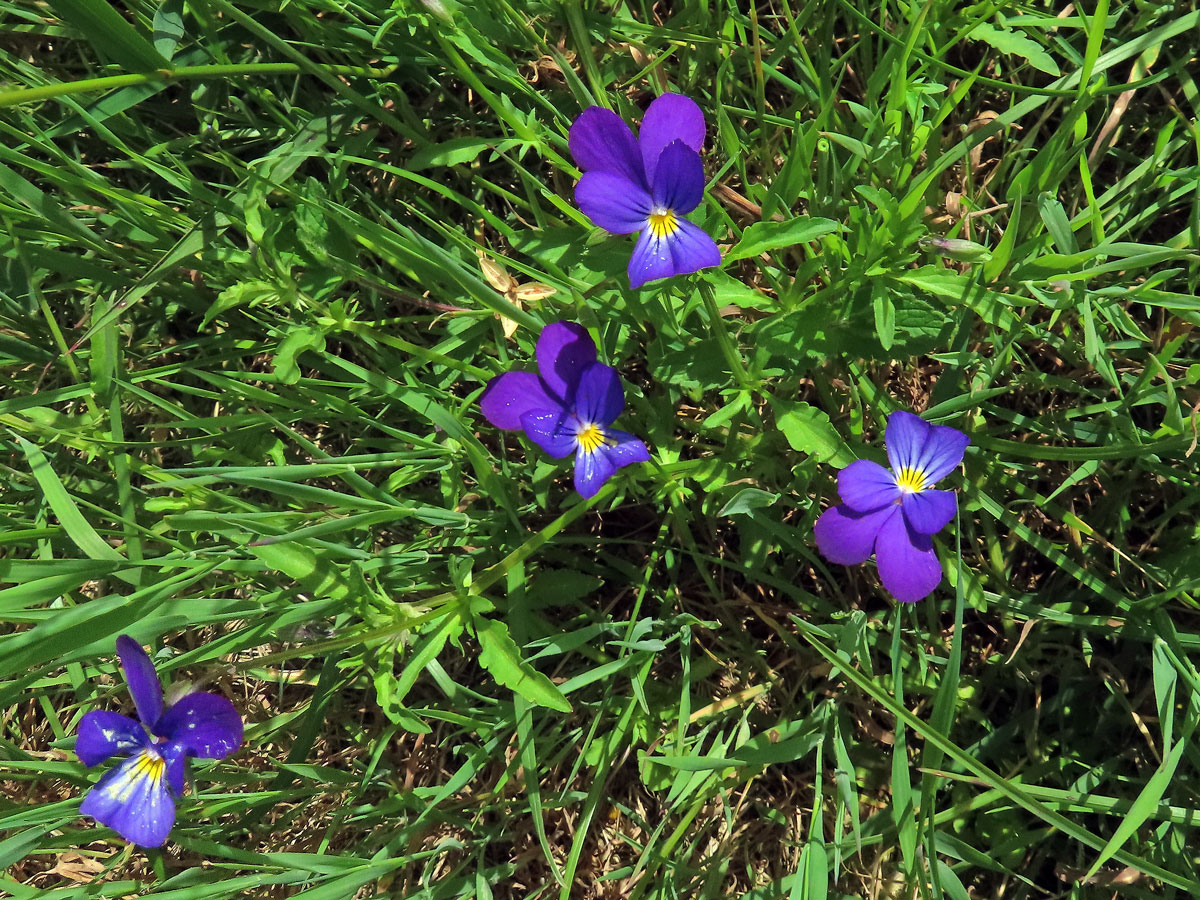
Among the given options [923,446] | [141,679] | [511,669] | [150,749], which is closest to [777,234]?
[923,446]

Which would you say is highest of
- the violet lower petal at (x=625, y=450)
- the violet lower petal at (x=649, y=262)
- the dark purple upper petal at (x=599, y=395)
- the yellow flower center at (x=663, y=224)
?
the yellow flower center at (x=663, y=224)

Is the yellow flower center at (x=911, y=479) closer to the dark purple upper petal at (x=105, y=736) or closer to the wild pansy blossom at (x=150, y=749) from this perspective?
the wild pansy blossom at (x=150, y=749)

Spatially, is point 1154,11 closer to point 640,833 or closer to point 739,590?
point 739,590

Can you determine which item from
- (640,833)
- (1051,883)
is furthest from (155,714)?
(1051,883)

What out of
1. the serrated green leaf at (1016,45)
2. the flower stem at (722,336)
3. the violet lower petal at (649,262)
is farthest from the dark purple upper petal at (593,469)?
the serrated green leaf at (1016,45)

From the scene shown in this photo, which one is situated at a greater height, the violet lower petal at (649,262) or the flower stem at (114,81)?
the flower stem at (114,81)

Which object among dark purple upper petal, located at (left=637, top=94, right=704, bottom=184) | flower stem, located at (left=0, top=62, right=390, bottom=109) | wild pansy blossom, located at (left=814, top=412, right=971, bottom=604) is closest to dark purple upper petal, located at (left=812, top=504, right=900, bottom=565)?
wild pansy blossom, located at (left=814, top=412, right=971, bottom=604)

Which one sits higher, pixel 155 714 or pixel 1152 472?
pixel 155 714

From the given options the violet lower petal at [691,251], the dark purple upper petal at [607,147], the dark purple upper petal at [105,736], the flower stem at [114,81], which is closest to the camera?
the flower stem at [114,81]
